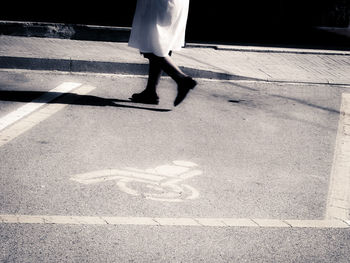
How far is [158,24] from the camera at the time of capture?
5.68m

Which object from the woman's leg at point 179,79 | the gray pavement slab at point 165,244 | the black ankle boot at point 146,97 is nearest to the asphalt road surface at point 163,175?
the gray pavement slab at point 165,244

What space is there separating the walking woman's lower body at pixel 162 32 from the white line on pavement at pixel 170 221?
240 centimetres

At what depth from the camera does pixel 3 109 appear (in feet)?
18.4

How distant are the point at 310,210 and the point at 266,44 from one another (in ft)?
21.9

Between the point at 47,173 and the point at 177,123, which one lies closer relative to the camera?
the point at 47,173

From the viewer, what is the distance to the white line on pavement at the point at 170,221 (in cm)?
340

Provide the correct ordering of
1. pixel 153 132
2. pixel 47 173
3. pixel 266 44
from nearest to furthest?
pixel 47 173, pixel 153 132, pixel 266 44

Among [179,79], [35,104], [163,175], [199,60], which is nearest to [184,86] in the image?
[179,79]

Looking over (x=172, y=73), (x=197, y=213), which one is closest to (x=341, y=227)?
(x=197, y=213)

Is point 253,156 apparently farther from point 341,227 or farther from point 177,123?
point 341,227

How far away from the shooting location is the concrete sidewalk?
7418 mm

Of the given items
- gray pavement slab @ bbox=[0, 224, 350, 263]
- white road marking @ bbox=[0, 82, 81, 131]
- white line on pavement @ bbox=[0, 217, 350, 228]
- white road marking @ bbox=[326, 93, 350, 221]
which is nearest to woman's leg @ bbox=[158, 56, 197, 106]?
white road marking @ bbox=[0, 82, 81, 131]

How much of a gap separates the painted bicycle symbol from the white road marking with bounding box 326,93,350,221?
3.18ft

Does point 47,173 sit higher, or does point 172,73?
point 172,73
